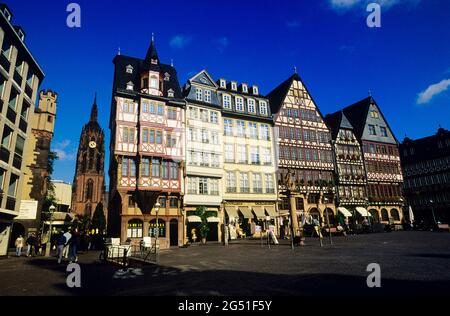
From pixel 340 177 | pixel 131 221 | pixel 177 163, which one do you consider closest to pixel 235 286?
pixel 131 221

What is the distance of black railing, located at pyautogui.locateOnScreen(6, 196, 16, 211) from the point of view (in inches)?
914

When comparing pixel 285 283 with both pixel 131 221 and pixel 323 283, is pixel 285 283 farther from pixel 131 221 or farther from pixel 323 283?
pixel 131 221

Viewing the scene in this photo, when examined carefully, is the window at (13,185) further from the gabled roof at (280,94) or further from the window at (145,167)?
the gabled roof at (280,94)

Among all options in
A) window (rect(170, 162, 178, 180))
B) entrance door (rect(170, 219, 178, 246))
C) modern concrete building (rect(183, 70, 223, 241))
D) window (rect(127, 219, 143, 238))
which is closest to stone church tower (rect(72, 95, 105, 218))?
entrance door (rect(170, 219, 178, 246))

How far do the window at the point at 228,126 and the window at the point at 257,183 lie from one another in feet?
19.7

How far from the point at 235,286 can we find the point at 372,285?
3.24 m

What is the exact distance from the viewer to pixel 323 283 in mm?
7410

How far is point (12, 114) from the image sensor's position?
2384cm

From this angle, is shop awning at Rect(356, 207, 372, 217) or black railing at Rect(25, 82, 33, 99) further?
shop awning at Rect(356, 207, 372, 217)

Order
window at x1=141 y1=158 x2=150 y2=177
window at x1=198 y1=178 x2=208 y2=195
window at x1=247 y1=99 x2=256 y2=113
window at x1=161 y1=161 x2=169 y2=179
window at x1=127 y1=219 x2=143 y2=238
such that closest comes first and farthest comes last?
1. window at x1=127 y1=219 x2=143 y2=238
2. window at x1=141 y1=158 x2=150 y2=177
3. window at x1=161 y1=161 x2=169 y2=179
4. window at x1=198 y1=178 x2=208 y2=195
5. window at x1=247 y1=99 x2=256 y2=113

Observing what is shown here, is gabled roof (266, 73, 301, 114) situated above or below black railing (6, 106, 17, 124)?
above

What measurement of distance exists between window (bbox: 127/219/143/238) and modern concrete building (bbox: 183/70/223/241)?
5.02 metres

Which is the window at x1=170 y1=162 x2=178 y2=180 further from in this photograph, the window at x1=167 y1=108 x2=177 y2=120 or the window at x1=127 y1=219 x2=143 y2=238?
the window at x1=127 y1=219 x2=143 y2=238

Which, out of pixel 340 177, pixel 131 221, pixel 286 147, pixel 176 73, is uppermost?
pixel 176 73
